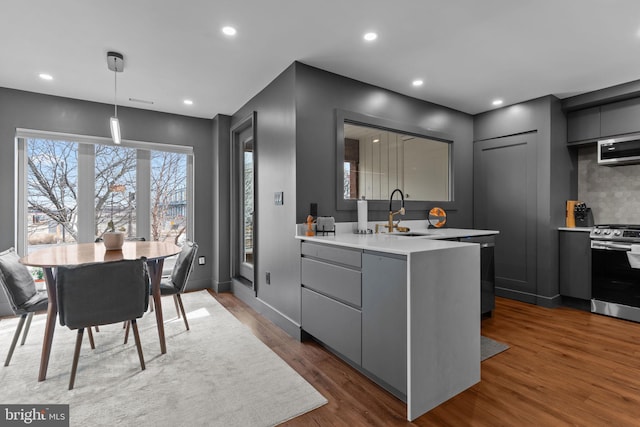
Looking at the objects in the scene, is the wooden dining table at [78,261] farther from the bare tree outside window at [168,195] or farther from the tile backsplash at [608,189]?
the tile backsplash at [608,189]

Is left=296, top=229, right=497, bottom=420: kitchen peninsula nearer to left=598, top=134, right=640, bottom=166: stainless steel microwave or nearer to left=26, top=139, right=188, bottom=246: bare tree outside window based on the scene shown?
left=598, top=134, right=640, bottom=166: stainless steel microwave

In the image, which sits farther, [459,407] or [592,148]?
[592,148]

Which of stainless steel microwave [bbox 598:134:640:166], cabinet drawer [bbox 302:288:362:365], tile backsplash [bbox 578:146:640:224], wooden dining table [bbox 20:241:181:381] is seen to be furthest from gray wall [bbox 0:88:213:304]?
tile backsplash [bbox 578:146:640:224]

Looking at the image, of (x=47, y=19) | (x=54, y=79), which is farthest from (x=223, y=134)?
(x=47, y=19)

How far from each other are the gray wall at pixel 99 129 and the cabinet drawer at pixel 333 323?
Result: 2522mm

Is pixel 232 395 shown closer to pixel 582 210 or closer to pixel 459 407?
pixel 459 407

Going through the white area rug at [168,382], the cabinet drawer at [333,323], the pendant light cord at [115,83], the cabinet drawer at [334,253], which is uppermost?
the pendant light cord at [115,83]

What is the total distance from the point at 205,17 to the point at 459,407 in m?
3.01

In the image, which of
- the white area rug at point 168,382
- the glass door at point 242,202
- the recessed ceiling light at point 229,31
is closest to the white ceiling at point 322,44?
the recessed ceiling light at point 229,31

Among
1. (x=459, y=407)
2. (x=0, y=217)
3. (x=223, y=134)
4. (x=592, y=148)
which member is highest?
(x=223, y=134)

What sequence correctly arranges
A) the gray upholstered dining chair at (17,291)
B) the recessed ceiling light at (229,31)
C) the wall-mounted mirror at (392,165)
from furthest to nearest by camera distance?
1. the wall-mounted mirror at (392,165)
2. the recessed ceiling light at (229,31)
3. the gray upholstered dining chair at (17,291)

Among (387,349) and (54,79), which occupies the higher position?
(54,79)

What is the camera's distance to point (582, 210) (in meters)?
3.82

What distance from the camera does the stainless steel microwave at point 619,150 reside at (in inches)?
131
